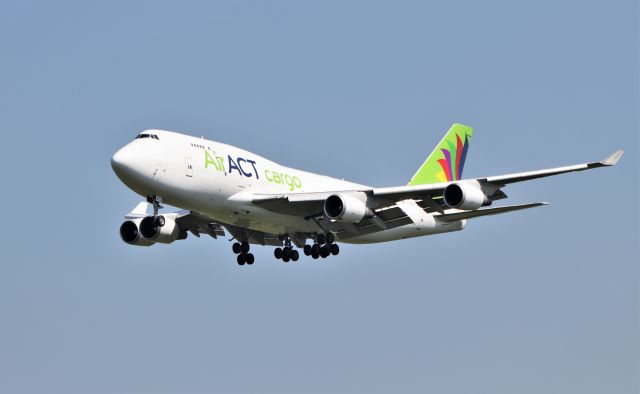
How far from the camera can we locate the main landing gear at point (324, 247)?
153ft

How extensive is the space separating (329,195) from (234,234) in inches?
272

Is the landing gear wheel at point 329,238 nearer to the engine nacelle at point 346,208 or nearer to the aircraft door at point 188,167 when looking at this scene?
the engine nacelle at point 346,208

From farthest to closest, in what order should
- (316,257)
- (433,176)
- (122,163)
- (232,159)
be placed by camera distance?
1. (433,176)
2. (316,257)
3. (232,159)
4. (122,163)

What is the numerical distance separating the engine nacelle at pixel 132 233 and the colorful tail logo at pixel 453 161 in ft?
51.2

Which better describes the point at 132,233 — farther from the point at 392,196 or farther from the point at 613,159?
the point at 613,159

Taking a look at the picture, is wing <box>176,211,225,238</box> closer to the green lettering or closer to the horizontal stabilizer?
the green lettering

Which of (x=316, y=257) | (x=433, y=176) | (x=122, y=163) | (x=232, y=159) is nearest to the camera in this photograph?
(x=122, y=163)

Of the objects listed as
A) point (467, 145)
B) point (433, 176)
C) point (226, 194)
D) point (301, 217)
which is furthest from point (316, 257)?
point (467, 145)

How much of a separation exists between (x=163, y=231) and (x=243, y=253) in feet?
12.2

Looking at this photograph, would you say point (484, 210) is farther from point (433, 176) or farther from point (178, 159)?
point (178, 159)

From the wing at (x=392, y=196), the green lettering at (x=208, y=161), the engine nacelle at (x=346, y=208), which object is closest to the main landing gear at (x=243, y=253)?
the wing at (x=392, y=196)

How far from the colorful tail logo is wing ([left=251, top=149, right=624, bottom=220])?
31.7ft

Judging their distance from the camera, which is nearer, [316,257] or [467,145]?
[316,257]

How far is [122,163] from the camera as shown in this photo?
40.4 meters
